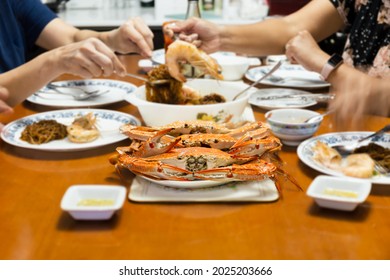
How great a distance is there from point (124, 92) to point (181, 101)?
44cm

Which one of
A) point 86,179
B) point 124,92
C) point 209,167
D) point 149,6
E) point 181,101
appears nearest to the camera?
point 209,167

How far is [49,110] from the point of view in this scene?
170 cm

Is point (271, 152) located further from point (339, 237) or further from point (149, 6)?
point (149, 6)

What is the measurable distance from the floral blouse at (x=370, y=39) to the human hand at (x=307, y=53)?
0.94 feet

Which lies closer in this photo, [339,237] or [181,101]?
[339,237]

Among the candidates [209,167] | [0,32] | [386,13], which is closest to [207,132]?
[209,167]

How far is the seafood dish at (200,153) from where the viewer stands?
1.02 m

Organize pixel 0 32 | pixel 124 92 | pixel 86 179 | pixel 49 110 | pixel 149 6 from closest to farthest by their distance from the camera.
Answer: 1. pixel 86 179
2. pixel 49 110
3. pixel 124 92
4. pixel 0 32
5. pixel 149 6

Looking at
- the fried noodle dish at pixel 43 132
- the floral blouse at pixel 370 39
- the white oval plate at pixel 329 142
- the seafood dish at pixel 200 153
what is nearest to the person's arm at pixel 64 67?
the fried noodle dish at pixel 43 132

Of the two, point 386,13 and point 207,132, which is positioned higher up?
point 386,13

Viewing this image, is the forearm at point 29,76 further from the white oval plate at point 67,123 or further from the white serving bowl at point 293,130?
the white serving bowl at point 293,130

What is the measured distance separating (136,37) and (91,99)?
0.29 metres

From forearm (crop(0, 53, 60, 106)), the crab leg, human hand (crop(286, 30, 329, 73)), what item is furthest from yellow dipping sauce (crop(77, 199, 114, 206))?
Result: human hand (crop(286, 30, 329, 73))

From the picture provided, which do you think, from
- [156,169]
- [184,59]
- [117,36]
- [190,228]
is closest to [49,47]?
[117,36]
